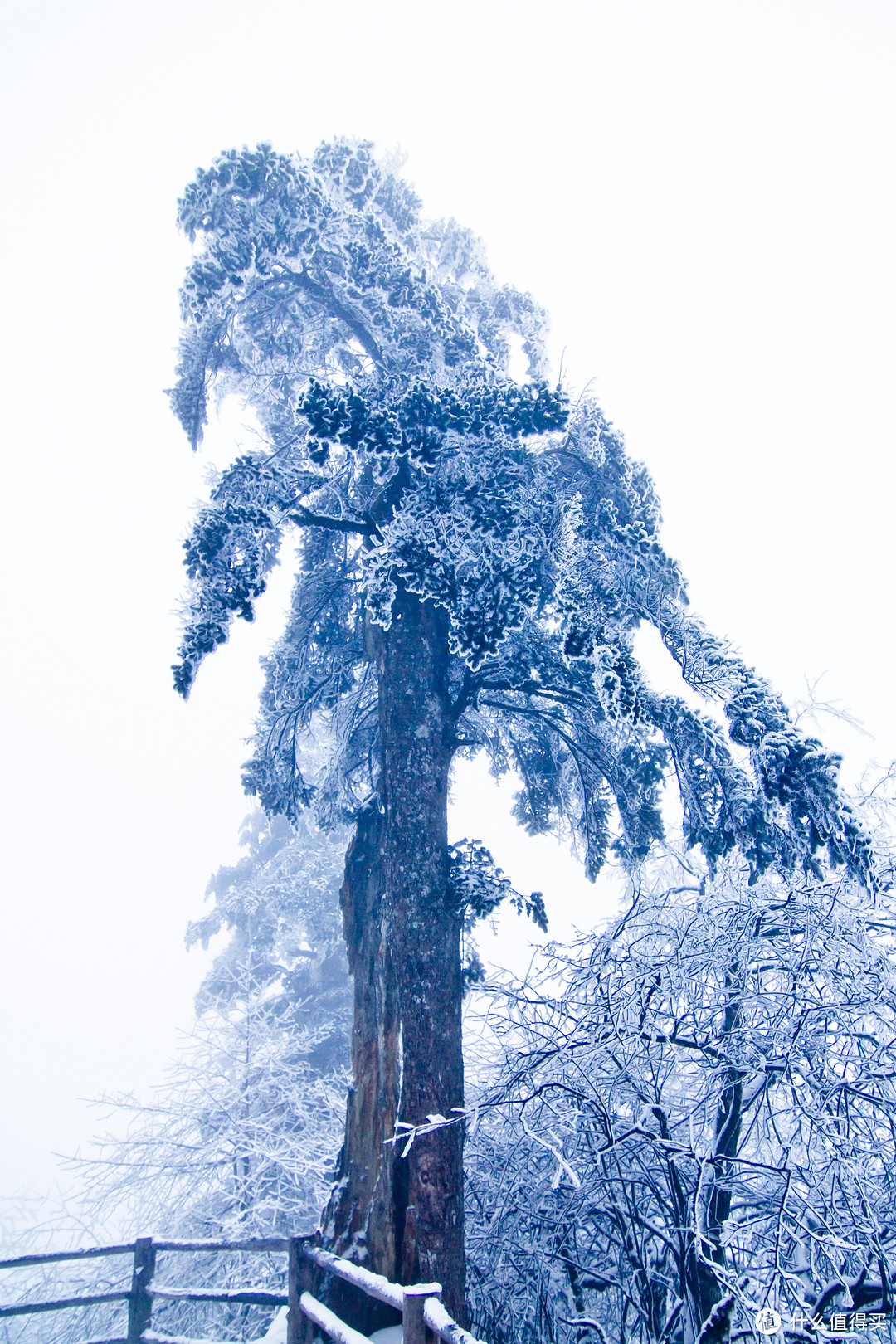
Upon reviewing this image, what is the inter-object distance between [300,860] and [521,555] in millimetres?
11918

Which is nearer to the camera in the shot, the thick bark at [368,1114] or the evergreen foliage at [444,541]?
the thick bark at [368,1114]

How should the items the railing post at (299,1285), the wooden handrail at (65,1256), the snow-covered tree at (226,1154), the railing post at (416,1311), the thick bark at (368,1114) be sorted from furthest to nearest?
1. the snow-covered tree at (226,1154)
2. the wooden handrail at (65,1256)
3. the thick bark at (368,1114)
4. the railing post at (299,1285)
5. the railing post at (416,1311)

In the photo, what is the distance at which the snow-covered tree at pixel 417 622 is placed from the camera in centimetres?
550

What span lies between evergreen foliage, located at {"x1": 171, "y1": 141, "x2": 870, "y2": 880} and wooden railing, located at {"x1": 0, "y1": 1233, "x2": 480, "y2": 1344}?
3.62m

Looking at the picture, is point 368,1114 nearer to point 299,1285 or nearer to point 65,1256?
point 299,1285

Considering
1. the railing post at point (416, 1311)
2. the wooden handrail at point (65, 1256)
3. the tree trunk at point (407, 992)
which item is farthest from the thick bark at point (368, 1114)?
the wooden handrail at point (65, 1256)

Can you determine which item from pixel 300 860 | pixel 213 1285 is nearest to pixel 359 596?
pixel 213 1285

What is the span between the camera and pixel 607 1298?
17.3 feet

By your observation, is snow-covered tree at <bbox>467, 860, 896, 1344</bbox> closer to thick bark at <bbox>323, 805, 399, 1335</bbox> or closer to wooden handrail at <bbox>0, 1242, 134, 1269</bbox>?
thick bark at <bbox>323, 805, 399, 1335</bbox>

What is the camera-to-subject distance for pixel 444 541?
6.68m

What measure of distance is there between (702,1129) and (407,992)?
2203 mm

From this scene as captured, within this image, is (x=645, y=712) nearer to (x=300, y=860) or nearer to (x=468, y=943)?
(x=468, y=943)

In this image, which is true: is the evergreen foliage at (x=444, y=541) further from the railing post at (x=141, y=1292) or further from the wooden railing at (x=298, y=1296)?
the railing post at (x=141, y=1292)

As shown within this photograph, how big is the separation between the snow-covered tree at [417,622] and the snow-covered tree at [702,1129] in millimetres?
559
